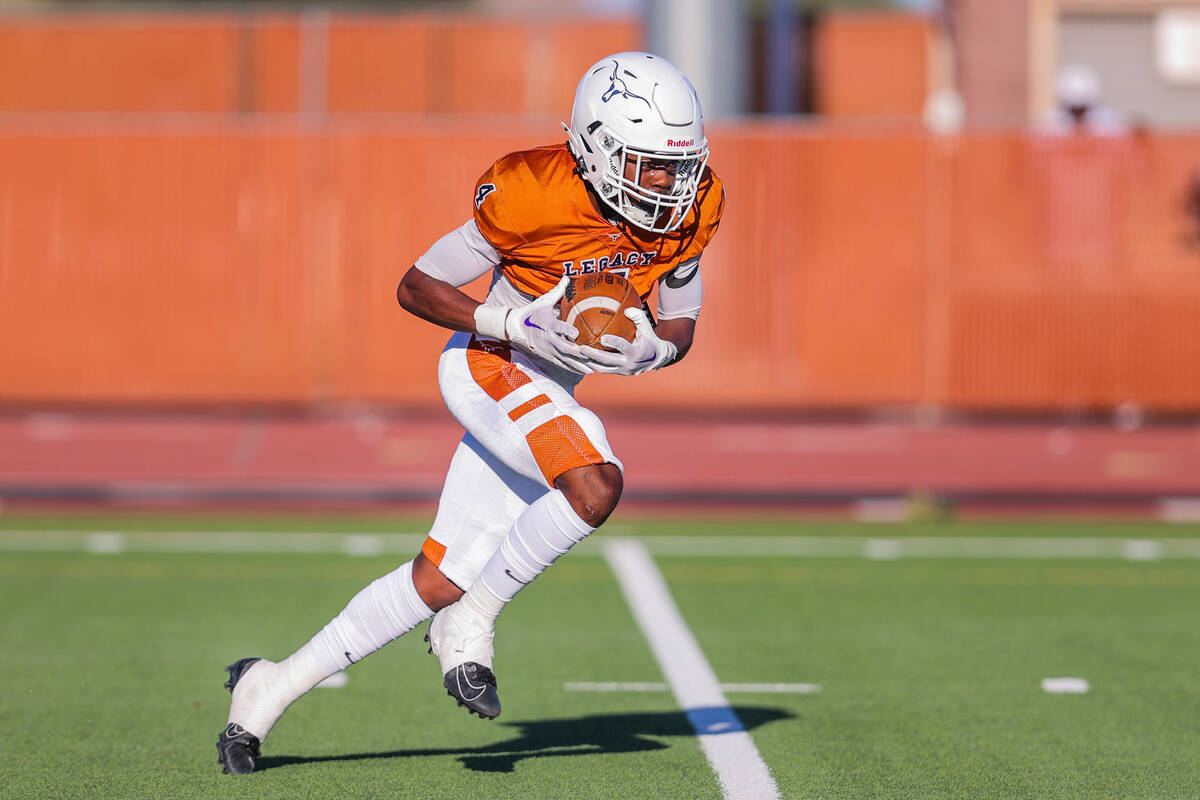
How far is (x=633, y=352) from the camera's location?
4.60m

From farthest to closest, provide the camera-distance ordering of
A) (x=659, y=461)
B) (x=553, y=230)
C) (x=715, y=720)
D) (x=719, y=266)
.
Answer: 1. (x=719, y=266)
2. (x=659, y=461)
3. (x=715, y=720)
4. (x=553, y=230)

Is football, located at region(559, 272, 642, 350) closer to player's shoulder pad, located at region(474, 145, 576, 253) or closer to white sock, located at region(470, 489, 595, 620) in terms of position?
player's shoulder pad, located at region(474, 145, 576, 253)

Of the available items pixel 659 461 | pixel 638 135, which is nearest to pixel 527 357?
pixel 638 135

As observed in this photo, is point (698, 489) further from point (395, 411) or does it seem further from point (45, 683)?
point (45, 683)

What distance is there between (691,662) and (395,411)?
7035 mm

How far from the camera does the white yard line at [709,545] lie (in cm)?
1042

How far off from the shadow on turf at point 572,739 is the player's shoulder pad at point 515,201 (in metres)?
1.61

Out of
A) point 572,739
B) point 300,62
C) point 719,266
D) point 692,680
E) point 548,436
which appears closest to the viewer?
point 548,436

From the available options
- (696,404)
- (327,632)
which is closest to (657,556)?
(696,404)

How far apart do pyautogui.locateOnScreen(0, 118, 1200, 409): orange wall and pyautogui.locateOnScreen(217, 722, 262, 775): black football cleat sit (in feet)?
28.4

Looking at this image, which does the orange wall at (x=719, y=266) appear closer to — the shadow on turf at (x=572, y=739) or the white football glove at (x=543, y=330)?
the shadow on turf at (x=572, y=739)

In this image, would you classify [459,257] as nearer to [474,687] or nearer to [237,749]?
[474,687]

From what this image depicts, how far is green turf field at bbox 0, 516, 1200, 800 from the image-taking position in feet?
16.5

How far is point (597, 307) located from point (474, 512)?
2.56 ft
